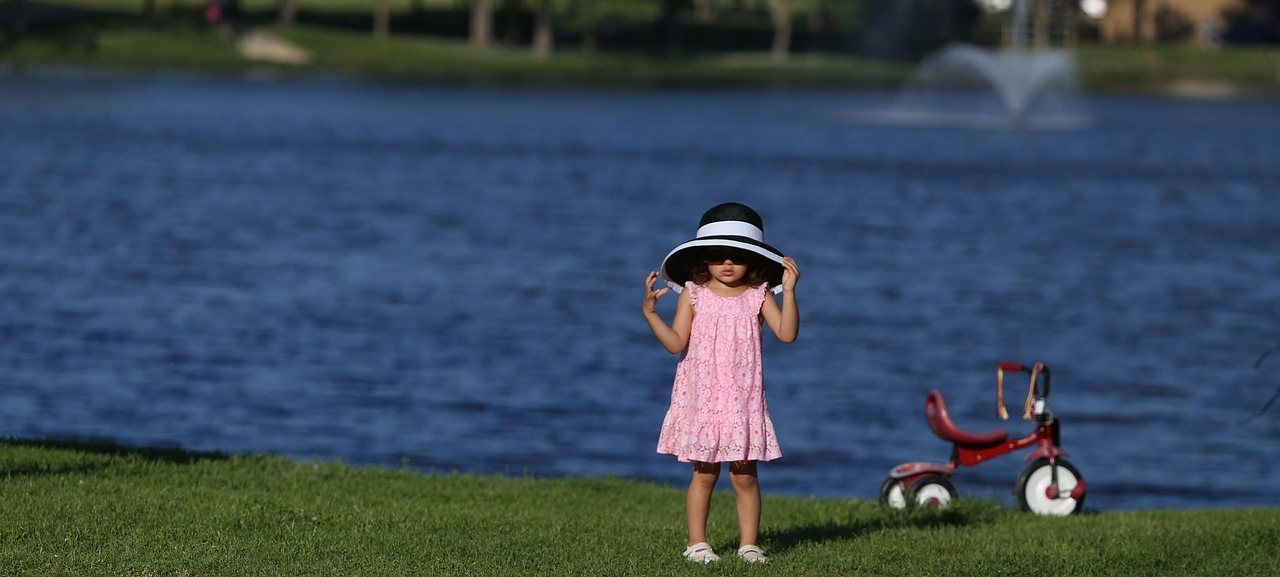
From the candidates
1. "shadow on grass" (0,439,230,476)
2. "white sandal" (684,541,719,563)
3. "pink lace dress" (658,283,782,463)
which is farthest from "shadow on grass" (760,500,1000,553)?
"shadow on grass" (0,439,230,476)

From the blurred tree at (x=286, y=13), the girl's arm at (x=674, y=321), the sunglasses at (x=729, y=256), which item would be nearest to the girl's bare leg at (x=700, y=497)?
the girl's arm at (x=674, y=321)

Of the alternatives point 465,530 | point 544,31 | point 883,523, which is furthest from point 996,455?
point 544,31

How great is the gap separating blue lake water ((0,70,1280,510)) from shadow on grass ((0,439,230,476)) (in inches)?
152

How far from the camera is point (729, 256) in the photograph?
874cm

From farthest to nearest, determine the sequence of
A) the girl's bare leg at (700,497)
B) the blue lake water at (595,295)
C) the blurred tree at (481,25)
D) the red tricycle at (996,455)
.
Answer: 1. the blurred tree at (481,25)
2. the blue lake water at (595,295)
3. the red tricycle at (996,455)
4. the girl's bare leg at (700,497)

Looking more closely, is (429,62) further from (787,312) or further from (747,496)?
(787,312)

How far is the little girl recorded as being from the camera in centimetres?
873

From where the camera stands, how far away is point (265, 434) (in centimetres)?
1795

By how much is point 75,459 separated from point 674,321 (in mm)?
4086

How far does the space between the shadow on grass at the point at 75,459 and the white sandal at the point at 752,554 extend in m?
3.90

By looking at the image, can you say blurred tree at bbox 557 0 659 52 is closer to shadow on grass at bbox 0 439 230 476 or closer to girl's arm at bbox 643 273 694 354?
shadow on grass at bbox 0 439 230 476

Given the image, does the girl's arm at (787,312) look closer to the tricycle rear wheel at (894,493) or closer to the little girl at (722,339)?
the little girl at (722,339)

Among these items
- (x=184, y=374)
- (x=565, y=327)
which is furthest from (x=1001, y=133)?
(x=184, y=374)

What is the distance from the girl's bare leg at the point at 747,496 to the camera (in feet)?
29.3
